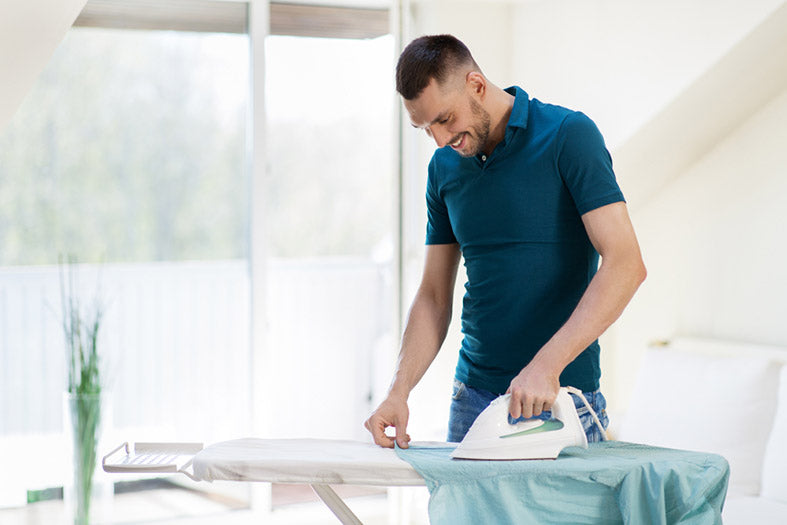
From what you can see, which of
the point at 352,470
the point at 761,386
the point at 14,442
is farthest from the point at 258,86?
the point at 352,470

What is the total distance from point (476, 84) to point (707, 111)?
5.08 feet

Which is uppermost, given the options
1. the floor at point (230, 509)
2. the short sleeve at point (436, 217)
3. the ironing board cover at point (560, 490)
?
the short sleeve at point (436, 217)

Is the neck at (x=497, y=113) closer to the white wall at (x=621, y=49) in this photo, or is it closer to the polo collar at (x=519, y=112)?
the polo collar at (x=519, y=112)

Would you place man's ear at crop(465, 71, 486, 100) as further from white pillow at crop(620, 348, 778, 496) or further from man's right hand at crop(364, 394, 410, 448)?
white pillow at crop(620, 348, 778, 496)

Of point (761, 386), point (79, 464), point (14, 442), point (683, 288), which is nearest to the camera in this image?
point (761, 386)

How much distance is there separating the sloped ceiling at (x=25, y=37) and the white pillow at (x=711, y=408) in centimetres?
204

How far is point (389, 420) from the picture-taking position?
1656mm

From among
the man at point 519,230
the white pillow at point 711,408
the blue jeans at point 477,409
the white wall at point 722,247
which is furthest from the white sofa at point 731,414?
the man at point 519,230

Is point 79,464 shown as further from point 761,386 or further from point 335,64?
point 761,386

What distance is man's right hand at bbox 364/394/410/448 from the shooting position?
159 cm

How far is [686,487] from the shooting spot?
1333mm

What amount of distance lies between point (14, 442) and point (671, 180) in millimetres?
2582

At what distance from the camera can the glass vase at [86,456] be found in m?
2.94

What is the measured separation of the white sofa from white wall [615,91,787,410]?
0.42ft
